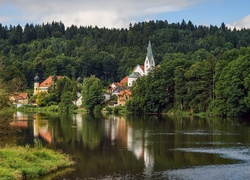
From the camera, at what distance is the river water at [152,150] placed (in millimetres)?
31984

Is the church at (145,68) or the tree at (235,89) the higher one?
the church at (145,68)

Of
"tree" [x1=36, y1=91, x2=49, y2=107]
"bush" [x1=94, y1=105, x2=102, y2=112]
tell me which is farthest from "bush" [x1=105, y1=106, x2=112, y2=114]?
"tree" [x1=36, y1=91, x2=49, y2=107]

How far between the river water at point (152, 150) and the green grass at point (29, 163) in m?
1.11

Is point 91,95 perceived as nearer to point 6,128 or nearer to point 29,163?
point 6,128

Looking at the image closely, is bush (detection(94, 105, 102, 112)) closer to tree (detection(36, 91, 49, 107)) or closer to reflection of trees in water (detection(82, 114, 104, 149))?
tree (detection(36, 91, 49, 107))

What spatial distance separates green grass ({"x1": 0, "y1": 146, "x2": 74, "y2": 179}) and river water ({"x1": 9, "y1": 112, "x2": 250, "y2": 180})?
3.64ft

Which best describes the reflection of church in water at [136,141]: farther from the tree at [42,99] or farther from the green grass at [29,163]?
the tree at [42,99]

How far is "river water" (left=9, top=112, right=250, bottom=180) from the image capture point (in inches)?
1259

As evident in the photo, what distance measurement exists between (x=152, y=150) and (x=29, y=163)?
48.0 ft

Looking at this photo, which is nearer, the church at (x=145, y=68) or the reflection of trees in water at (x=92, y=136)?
the reflection of trees in water at (x=92, y=136)

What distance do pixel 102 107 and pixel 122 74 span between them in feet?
207

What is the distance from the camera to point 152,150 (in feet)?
141

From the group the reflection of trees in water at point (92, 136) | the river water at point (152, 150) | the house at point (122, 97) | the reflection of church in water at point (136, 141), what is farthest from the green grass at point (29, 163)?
the house at point (122, 97)

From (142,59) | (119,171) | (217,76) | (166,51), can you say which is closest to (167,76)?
(217,76)
